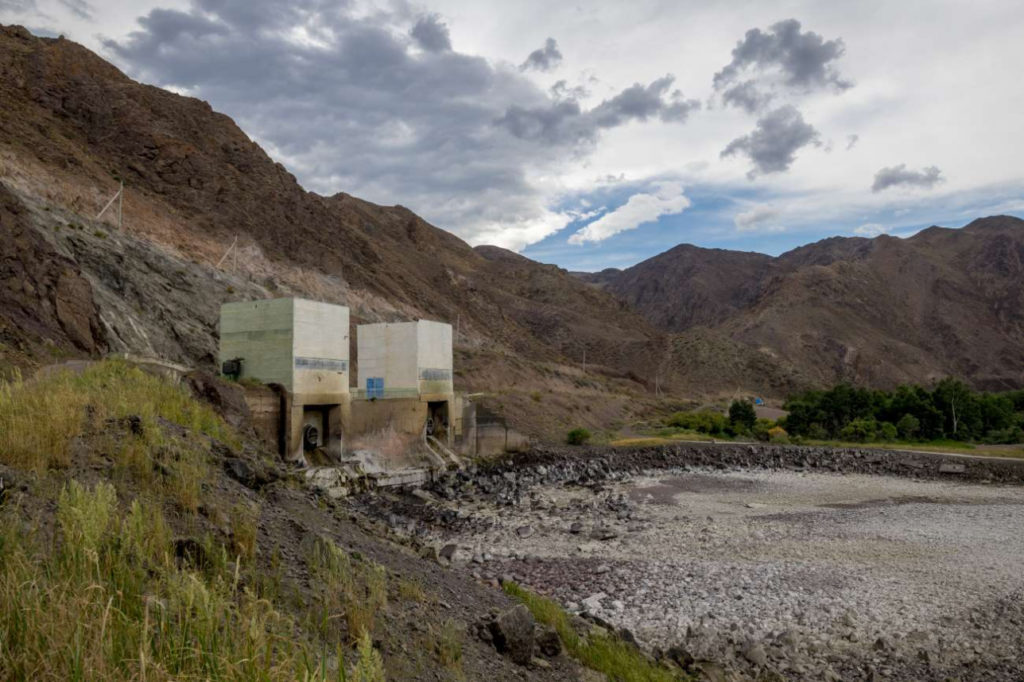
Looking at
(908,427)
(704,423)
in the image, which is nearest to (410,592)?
(704,423)

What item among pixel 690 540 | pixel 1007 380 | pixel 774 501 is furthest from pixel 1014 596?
pixel 1007 380

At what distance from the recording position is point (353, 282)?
6656cm

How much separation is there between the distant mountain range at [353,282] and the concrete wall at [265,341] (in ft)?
15.1

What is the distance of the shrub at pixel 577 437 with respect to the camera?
150 ft

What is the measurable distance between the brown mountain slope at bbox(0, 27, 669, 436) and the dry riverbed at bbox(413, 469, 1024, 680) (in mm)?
15762

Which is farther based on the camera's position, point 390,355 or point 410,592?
point 390,355

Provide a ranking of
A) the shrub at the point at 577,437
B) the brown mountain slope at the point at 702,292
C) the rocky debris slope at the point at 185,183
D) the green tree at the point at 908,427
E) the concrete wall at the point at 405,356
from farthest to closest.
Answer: the brown mountain slope at the point at 702,292
the green tree at the point at 908,427
the shrub at the point at 577,437
the rocky debris slope at the point at 185,183
the concrete wall at the point at 405,356

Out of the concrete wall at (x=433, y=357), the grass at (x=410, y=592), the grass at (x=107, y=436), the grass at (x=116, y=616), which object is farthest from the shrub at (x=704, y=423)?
the grass at (x=116, y=616)

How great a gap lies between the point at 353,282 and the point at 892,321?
4249 inches

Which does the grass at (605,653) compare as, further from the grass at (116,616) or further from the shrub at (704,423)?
the shrub at (704,423)

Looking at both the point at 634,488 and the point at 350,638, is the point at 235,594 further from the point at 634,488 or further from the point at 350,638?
the point at 634,488

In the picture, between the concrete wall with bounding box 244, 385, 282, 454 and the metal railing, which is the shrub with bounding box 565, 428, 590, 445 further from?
the concrete wall with bounding box 244, 385, 282, 454

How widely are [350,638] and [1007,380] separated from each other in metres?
138

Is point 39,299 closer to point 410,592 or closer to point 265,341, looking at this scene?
point 265,341
